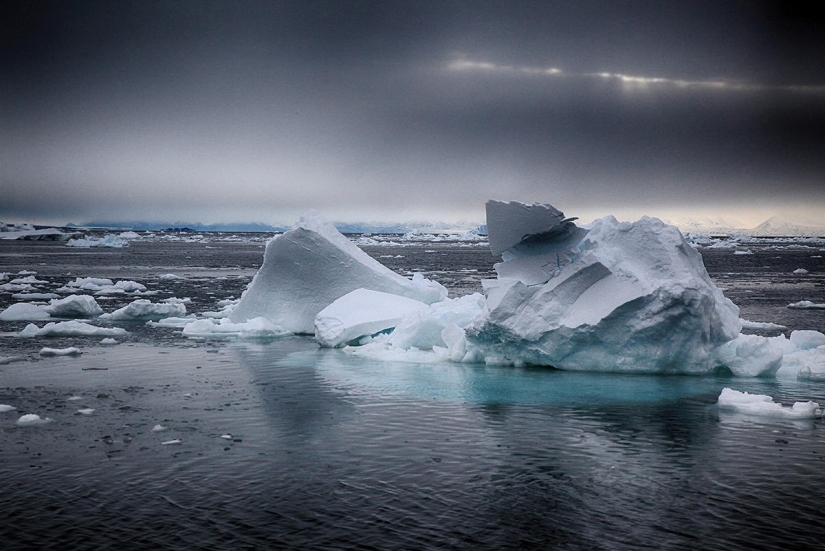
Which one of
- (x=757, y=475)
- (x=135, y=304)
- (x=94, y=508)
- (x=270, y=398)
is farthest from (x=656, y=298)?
(x=135, y=304)

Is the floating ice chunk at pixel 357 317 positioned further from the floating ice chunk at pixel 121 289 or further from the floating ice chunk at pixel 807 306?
the floating ice chunk at pixel 121 289

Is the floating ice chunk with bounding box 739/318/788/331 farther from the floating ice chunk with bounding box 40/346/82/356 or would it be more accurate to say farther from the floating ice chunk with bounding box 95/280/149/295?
the floating ice chunk with bounding box 95/280/149/295

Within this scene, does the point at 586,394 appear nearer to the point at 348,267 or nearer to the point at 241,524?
the point at 241,524

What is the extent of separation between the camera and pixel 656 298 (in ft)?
44.9

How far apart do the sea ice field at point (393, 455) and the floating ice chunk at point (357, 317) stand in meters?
1.12

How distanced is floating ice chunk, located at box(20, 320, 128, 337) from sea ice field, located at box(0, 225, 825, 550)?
9.20ft

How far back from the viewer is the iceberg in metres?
13.8

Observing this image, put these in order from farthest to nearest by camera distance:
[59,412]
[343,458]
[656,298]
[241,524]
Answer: [656,298] → [59,412] → [343,458] → [241,524]

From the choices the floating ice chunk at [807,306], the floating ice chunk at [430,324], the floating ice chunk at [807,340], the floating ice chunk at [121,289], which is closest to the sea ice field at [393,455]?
the floating ice chunk at [430,324]

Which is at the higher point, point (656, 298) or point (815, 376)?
point (656, 298)

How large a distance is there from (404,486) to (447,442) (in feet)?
5.67

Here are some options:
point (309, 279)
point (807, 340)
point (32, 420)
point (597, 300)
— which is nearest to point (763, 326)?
point (807, 340)

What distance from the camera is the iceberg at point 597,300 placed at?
1379cm

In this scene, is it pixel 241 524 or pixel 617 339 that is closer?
pixel 241 524
